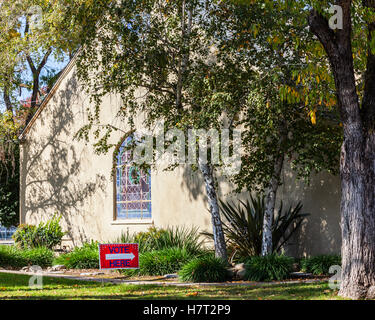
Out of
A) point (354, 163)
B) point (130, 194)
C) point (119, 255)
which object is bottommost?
point (119, 255)

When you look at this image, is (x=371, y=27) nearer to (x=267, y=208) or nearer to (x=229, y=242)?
(x=267, y=208)

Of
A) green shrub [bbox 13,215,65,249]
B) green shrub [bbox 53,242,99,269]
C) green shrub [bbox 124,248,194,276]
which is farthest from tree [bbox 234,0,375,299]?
green shrub [bbox 13,215,65,249]

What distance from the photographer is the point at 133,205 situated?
56.8 ft

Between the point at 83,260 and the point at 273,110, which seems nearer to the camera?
the point at 273,110

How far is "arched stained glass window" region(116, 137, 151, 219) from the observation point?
55.5 feet

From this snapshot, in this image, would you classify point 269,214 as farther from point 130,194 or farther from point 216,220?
point 130,194

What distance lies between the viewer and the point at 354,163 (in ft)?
27.6

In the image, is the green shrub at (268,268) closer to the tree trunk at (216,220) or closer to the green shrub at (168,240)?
the tree trunk at (216,220)

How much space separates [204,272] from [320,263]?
2.54 m

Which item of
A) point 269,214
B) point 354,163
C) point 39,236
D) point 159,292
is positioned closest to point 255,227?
point 269,214

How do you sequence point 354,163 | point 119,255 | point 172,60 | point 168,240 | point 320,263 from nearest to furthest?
point 354,163 < point 119,255 < point 320,263 < point 172,60 < point 168,240

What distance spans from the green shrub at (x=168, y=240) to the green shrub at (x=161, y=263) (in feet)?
2.36

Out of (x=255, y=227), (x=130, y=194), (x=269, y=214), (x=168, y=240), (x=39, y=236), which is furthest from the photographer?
(x=39, y=236)
